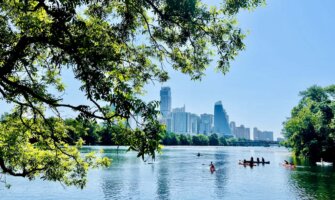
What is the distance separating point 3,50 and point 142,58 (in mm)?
3729

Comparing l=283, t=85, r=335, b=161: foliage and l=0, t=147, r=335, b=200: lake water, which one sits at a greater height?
l=283, t=85, r=335, b=161: foliage

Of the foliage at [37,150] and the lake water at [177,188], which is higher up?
the foliage at [37,150]

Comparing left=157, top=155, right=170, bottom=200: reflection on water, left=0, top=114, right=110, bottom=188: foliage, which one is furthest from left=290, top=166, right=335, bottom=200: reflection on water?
left=0, top=114, right=110, bottom=188: foliage

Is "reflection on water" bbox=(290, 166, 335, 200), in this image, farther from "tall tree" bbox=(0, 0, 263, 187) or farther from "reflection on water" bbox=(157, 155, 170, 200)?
"tall tree" bbox=(0, 0, 263, 187)

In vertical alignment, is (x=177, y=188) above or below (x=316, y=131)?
below

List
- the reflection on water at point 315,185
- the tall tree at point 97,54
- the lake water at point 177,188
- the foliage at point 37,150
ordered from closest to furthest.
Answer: the tall tree at point 97,54 → the foliage at point 37,150 → the reflection on water at point 315,185 → the lake water at point 177,188

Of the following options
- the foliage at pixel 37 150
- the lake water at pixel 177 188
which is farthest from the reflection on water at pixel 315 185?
the foliage at pixel 37 150

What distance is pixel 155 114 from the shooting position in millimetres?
6531

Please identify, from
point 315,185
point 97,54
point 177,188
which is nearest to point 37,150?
point 97,54

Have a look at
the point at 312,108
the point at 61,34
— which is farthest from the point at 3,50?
the point at 312,108

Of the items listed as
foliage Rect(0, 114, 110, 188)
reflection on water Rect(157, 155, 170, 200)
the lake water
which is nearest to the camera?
foliage Rect(0, 114, 110, 188)

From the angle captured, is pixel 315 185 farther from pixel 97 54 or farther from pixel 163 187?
pixel 97 54

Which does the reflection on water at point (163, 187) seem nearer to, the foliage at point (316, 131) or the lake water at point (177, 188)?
the lake water at point (177, 188)

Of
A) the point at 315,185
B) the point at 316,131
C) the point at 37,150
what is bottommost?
the point at 315,185
